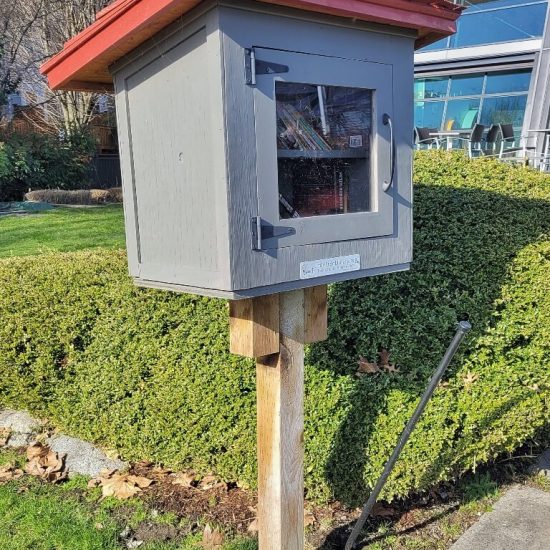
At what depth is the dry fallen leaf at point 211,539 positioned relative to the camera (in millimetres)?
2699

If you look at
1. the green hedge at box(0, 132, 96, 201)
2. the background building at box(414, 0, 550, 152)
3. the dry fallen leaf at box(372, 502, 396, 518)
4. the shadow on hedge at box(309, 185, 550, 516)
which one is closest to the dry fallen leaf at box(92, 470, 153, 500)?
the shadow on hedge at box(309, 185, 550, 516)

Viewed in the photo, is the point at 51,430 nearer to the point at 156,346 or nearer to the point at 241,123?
the point at 156,346

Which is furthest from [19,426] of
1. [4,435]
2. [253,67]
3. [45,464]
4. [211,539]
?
→ [253,67]

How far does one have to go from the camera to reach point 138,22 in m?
1.59

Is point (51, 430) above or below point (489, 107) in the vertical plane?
below

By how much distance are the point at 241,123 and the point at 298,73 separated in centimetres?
25

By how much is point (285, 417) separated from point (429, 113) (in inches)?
503

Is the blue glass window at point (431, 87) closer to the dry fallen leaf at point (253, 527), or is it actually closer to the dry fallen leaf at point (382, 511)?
the dry fallen leaf at point (382, 511)

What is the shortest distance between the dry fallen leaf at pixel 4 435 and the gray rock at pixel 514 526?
2.82 m

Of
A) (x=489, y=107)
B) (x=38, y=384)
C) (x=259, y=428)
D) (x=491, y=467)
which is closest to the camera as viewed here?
(x=259, y=428)

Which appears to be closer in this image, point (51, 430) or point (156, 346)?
point (156, 346)

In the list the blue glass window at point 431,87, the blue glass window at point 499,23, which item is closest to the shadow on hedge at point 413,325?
the blue glass window at point 499,23

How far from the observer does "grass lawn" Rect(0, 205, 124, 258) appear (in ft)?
23.2

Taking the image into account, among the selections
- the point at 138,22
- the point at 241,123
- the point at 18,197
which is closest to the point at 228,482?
the point at 241,123
